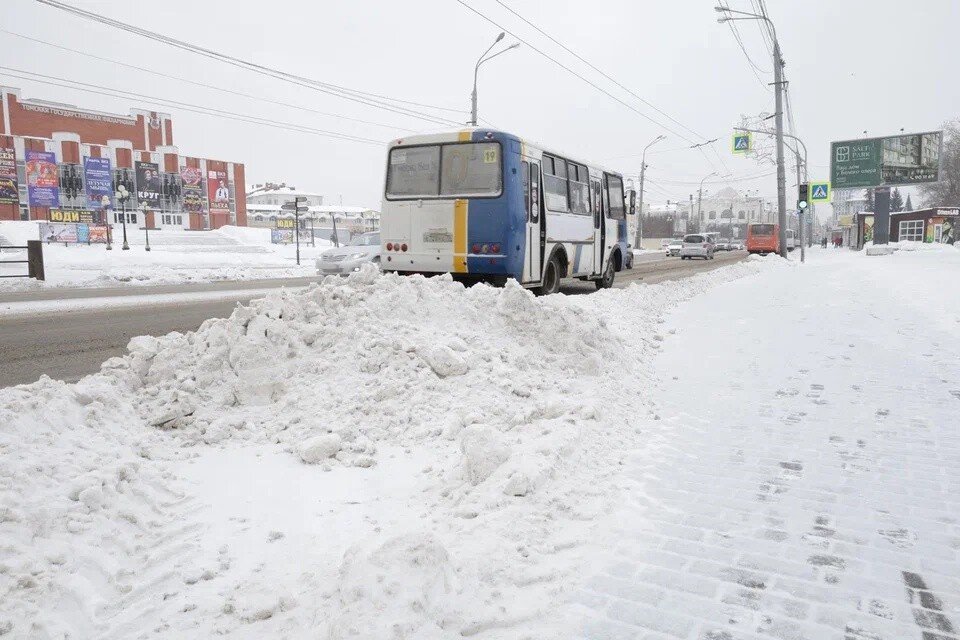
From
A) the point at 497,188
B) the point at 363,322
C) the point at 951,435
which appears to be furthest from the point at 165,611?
the point at 497,188

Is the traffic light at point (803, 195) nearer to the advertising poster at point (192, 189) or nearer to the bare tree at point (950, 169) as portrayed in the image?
the bare tree at point (950, 169)

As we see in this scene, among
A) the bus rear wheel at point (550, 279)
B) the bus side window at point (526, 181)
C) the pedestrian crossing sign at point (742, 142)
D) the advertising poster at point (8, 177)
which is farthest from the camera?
the advertising poster at point (8, 177)

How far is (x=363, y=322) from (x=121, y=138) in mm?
66009

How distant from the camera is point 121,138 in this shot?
59.6 meters

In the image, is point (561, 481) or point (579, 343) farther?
point (579, 343)

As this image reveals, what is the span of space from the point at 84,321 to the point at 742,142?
33.7 m

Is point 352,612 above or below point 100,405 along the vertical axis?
below

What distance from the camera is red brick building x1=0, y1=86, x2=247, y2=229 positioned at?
4928cm

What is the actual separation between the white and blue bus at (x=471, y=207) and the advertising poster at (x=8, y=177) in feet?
169

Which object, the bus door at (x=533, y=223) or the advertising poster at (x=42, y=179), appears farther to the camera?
the advertising poster at (x=42, y=179)

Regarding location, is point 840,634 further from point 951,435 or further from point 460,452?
point 951,435

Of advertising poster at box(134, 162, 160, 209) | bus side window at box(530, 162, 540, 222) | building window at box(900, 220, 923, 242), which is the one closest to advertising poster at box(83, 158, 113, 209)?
advertising poster at box(134, 162, 160, 209)

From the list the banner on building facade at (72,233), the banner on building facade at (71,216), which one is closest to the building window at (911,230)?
the banner on building facade at (72,233)

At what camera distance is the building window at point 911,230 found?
5329 centimetres
